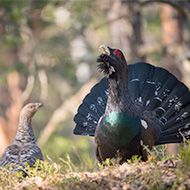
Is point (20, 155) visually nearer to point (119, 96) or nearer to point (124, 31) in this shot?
point (119, 96)

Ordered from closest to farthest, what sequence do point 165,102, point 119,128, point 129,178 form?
1. point 129,178
2. point 119,128
3. point 165,102

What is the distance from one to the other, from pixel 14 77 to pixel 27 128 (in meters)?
10.8

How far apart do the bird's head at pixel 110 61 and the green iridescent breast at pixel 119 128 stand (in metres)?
0.65

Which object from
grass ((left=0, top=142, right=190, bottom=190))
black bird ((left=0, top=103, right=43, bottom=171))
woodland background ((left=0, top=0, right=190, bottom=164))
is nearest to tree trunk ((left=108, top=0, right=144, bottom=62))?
woodland background ((left=0, top=0, right=190, bottom=164))

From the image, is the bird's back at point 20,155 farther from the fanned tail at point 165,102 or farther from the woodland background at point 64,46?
the woodland background at point 64,46

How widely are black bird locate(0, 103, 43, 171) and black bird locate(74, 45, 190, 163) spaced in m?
0.85

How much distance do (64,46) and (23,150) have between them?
1346 cm

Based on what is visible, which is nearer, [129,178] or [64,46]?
[129,178]

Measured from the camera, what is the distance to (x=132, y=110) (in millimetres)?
5809

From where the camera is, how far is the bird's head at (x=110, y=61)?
18.7ft

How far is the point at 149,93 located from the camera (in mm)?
6879

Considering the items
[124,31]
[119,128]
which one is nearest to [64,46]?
[124,31]

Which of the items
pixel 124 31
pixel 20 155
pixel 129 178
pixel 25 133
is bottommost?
pixel 129 178

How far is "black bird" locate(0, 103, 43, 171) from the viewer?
6496 millimetres
